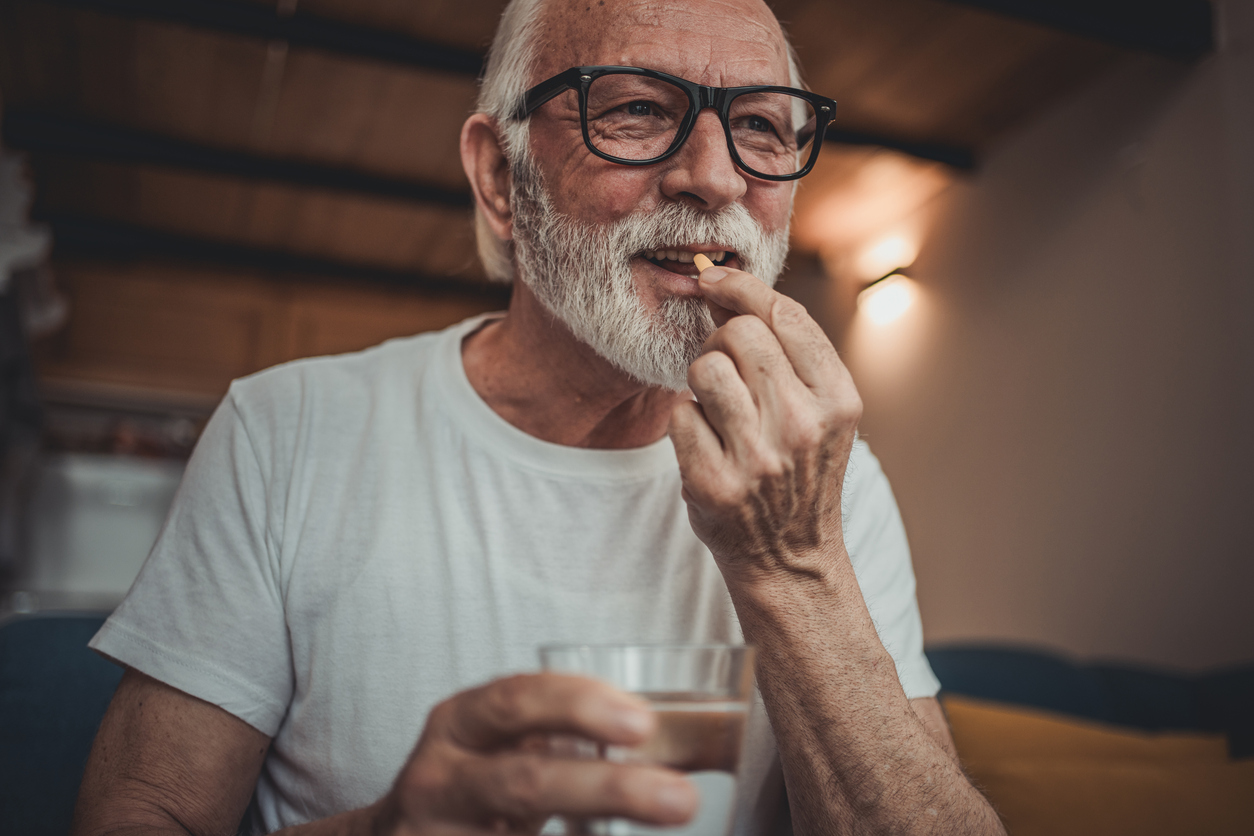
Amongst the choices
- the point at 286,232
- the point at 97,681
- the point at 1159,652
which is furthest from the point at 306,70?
the point at 1159,652

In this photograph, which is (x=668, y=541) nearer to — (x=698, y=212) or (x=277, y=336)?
(x=698, y=212)

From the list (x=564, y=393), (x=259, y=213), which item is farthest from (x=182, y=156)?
(x=564, y=393)

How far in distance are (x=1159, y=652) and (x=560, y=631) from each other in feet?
8.13

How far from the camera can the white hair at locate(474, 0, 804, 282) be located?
1.10 m

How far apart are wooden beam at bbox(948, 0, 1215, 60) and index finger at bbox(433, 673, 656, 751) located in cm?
268

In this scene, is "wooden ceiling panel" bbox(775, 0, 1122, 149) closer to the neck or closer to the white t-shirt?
the neck

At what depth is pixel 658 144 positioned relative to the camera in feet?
3.19

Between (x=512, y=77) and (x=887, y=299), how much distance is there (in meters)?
3.12

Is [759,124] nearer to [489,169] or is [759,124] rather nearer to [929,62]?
[489,169]

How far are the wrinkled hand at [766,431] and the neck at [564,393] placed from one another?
0.33 m

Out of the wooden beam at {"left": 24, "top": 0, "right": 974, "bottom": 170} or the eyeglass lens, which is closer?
the eyeglass lens

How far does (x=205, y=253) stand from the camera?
482cm

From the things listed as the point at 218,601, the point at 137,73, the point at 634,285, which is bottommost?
the point at 218,601

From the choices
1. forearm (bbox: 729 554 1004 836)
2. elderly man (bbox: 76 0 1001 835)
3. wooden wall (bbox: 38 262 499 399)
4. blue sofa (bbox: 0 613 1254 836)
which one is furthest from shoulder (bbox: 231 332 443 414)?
wooden wall (bbox: 38 262 499 399)
